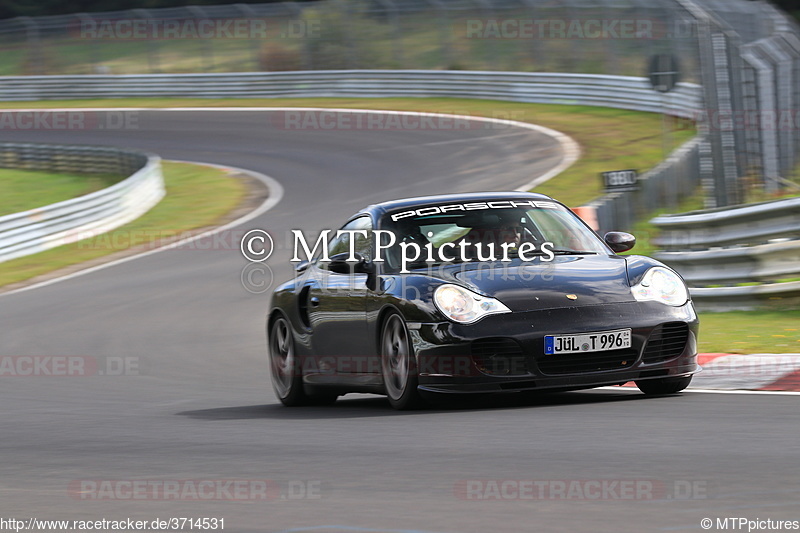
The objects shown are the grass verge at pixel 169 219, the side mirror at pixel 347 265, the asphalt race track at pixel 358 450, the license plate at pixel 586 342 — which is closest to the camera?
the asphalt race track at pixel 358 450

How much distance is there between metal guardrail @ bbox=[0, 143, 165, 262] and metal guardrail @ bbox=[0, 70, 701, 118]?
1027cm

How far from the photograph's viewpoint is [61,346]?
1321 centimetres

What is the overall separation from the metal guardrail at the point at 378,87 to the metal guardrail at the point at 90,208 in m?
10.3

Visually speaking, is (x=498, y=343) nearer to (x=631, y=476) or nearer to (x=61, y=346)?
(x=631, y=476)

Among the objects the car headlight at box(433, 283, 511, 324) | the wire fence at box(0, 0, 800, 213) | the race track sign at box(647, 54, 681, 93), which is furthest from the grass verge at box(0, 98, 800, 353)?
the car headlight at box(433, 283, 511, 324)

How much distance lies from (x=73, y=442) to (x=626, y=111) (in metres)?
25.8

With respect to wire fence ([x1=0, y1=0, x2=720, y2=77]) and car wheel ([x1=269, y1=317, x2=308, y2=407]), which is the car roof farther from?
wire fence ([x1=0, y1=0, x2=720, y2=77])

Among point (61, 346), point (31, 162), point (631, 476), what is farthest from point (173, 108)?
point (631, 476)

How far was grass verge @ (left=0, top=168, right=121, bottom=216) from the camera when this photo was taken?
2809 cm

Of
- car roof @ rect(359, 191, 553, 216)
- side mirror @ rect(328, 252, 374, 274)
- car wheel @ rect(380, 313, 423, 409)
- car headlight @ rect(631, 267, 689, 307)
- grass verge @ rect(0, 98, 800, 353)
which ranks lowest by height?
grass verge @ rect(0, 98, 800, 353)

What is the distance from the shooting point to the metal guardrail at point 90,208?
2139 cm

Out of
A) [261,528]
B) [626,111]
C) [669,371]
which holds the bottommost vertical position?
[626,111]

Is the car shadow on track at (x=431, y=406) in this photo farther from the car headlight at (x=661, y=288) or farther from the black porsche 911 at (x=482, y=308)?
the car headlight at (x=661, y=288)

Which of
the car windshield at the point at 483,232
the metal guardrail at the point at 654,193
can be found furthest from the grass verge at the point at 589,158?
the car windshield at the point at 483,232
